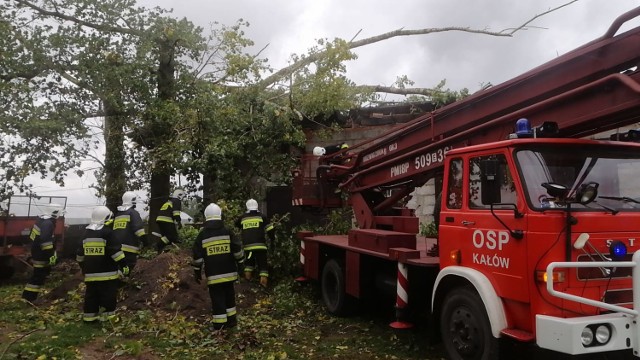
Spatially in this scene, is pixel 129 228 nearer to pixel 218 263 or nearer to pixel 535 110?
pixel 218 263

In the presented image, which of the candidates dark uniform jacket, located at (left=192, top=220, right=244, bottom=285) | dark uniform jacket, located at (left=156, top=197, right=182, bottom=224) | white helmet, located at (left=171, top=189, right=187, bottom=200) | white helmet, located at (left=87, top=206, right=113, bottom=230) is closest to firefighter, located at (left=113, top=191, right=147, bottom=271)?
dark uniform jacket, located at (left=156, top=197, right=182, bottom=224)

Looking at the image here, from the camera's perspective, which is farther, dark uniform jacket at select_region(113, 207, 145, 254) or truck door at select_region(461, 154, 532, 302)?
dark uniform jacket at select_region(113, 207, 145, 254)

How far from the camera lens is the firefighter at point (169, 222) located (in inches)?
404

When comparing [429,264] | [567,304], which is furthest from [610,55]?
[429,264]

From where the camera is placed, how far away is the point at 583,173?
167 inches

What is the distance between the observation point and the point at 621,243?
13.0ft

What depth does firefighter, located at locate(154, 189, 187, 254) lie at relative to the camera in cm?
1027

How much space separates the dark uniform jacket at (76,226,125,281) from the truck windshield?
5.65m

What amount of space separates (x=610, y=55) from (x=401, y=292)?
10.3 ft

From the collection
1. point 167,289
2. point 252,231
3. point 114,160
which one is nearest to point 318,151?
point 252,231

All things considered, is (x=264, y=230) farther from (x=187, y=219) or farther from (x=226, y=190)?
(x=187, y=219)

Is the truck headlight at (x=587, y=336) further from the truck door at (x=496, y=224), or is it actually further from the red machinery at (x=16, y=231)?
the red machinery at (x=16, y=231)

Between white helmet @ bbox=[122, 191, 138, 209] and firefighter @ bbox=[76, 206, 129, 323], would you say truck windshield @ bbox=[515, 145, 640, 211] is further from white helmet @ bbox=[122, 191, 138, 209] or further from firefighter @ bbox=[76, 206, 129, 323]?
white helmet @ bbox=[122, 191, 138, 209]

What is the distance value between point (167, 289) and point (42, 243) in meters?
2.65
